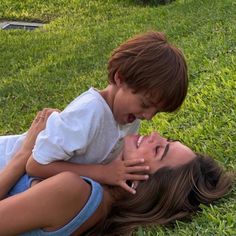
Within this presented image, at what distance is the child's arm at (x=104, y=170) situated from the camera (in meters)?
2.74

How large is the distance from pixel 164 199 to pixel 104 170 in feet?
0.92

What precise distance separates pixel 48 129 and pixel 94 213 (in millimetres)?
402

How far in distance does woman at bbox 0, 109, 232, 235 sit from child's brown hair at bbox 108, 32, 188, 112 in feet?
0.68

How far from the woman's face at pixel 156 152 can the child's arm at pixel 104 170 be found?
5 cm

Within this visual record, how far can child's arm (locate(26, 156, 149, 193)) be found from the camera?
2.74 m

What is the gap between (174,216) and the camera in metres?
2.75

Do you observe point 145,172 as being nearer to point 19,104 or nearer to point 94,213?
point 94,213

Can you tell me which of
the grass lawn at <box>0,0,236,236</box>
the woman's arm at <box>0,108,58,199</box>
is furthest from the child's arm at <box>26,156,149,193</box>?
the grass lawn at <box>0,0,236,236</box>

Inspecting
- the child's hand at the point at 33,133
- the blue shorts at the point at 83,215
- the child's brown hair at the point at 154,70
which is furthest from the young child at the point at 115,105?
the child's hand at the point at 33,133

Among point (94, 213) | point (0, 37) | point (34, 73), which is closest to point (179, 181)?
point (94, 213)

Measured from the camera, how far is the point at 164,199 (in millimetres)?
2744

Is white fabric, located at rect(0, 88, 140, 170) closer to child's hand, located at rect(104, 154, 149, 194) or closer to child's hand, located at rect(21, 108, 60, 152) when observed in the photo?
child's hand, located at rect(104, 154, 149, 194)

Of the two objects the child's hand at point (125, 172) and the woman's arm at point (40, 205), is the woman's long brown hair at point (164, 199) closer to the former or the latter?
the child's hand at point (125, 172)

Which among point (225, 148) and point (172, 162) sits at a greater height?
point (172, 162)
